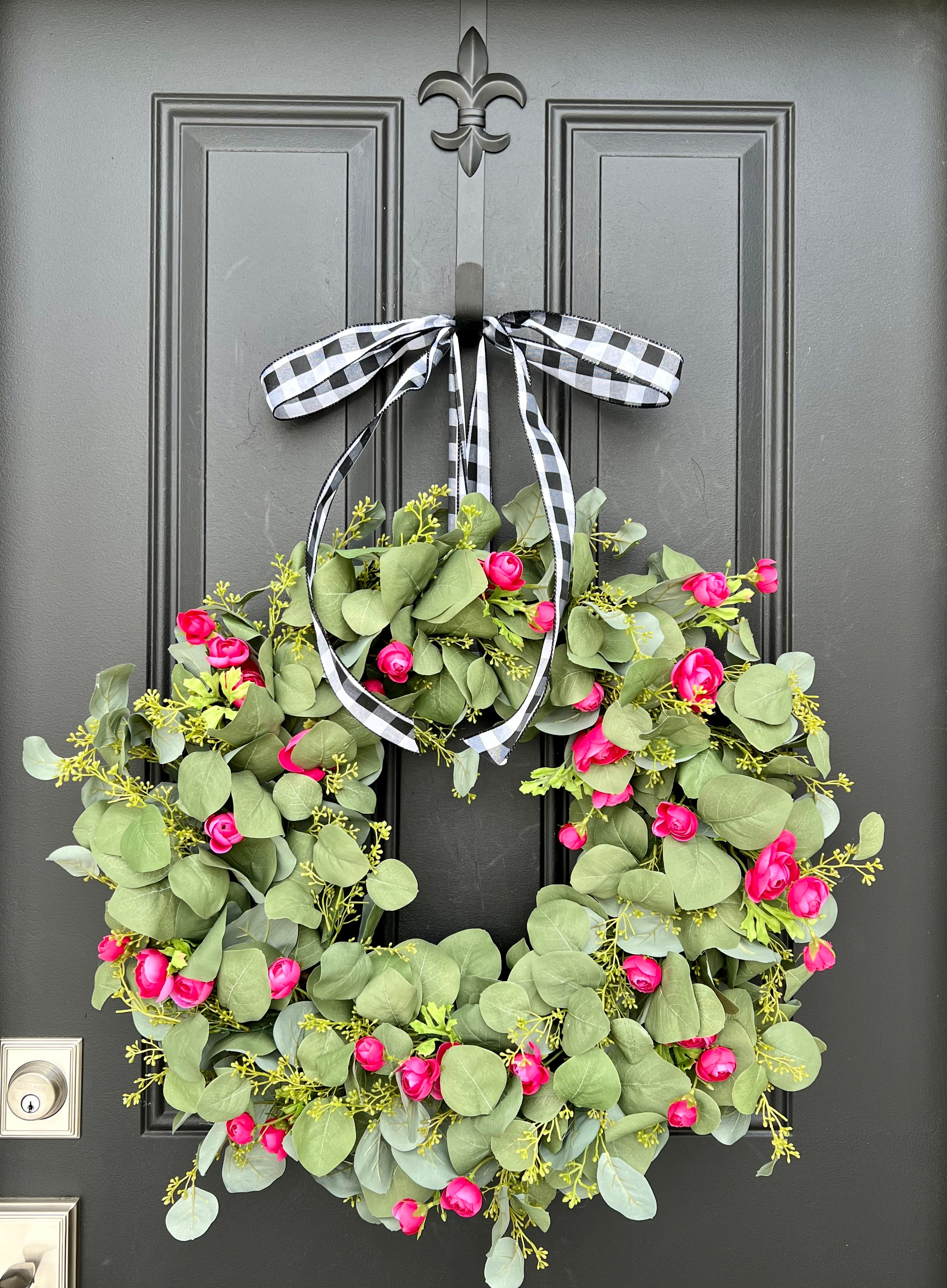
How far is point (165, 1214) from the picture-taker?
31.4 inches

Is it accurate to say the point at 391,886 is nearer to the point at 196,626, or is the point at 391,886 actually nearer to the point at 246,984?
the point at 246,984

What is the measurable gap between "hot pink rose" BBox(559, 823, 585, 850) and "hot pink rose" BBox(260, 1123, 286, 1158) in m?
0.34

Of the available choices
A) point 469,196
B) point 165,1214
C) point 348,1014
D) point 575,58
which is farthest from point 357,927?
point 575,58

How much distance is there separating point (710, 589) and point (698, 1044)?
1.27 feet

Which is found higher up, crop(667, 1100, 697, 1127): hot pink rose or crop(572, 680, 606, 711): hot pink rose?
crop(572, 680, 606, 711): hot pink rose

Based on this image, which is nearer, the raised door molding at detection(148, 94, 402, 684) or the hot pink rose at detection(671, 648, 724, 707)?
the hot pink rose at detection(671, 648, 724, 707)

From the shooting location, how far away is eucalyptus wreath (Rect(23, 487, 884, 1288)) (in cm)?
64

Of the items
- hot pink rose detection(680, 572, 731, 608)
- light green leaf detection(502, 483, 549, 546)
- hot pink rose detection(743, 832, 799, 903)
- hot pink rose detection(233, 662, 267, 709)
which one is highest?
light green leaf detection(502, 483, 549, 546)

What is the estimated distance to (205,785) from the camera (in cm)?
63

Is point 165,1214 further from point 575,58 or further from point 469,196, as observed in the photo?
point 575,58

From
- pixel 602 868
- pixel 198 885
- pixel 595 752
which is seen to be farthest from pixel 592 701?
pixel 198 885

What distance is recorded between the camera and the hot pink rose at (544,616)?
0.65 m

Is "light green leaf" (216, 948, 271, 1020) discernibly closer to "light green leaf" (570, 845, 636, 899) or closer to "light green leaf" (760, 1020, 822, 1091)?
"light green leaf" (570, 845, 636, 899)

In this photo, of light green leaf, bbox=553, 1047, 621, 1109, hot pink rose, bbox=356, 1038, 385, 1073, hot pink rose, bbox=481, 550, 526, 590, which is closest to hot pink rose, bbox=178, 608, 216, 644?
hot pink rose, bbox=481, 550, 526, 590
